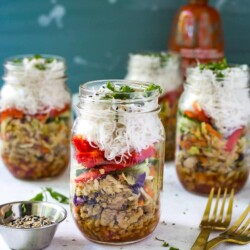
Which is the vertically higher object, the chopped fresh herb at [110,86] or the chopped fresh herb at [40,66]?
the chopped fresh herb at [110,86]

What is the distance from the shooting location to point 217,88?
133 centimetres

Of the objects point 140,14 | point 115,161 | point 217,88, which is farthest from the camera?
point 140,14

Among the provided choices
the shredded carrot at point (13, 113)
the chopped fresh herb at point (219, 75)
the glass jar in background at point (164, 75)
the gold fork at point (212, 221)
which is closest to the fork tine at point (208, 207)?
the gold fork at point (212, 221)

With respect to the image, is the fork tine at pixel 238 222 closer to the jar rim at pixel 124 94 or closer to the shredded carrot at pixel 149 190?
the shredded carrot at pixel 149 190

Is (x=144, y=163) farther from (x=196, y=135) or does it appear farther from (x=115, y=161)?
(x=196, y=135)

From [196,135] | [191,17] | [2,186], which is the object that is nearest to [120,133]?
[196,135]

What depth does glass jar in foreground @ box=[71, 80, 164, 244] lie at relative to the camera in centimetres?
108

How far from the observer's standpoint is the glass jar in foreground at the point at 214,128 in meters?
1.33

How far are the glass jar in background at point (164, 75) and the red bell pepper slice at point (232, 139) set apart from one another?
0.94 ft

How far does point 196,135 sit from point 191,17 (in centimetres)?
48

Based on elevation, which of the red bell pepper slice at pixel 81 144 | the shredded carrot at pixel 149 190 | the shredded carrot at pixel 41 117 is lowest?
the shredded carrot at pixel 149 190

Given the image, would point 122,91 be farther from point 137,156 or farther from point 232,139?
point 232,139

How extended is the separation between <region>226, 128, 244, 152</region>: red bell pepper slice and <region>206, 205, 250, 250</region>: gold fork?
186mm

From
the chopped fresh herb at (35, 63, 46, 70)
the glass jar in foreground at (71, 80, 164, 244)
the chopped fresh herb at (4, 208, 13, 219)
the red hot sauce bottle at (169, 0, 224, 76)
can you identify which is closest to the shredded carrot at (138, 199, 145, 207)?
the glass jar in foreground at (71, 80, 164, 244)
